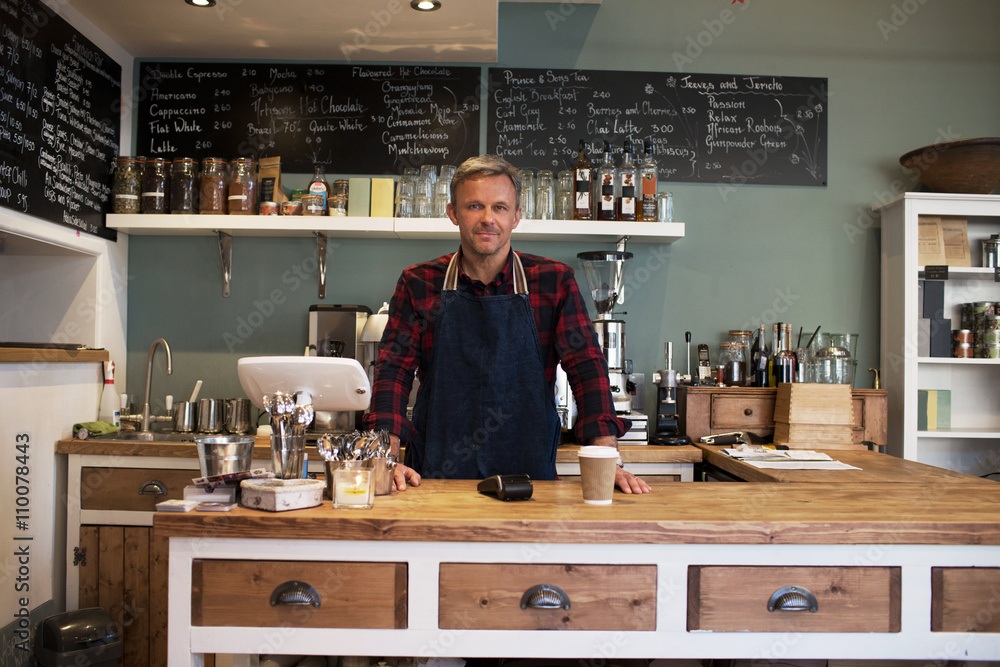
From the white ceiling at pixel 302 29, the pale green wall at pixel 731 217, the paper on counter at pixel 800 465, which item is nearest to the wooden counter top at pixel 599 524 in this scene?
the paper on counter at pixel 800 465

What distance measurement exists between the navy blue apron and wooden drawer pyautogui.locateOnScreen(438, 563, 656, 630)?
26.2 inches

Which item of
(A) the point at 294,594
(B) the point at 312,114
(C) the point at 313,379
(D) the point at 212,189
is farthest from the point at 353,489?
(B) the point at 312,114

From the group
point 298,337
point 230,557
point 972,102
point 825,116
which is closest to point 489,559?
point 230,557

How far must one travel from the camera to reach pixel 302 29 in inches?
124

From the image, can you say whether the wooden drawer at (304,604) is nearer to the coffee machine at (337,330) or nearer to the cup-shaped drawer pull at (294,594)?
the cup-shaped drawer pull at (294,594)

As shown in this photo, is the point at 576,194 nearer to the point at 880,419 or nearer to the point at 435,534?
the point at 880,419

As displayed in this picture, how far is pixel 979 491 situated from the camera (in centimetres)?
182

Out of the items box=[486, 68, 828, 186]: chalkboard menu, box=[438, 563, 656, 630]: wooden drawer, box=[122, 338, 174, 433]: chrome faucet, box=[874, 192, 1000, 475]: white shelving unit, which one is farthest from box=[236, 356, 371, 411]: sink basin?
box=[874, 192, 1000, 475]: white shelving unit

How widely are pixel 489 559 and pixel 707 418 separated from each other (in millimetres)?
2059

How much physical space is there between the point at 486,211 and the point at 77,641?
1.98 m

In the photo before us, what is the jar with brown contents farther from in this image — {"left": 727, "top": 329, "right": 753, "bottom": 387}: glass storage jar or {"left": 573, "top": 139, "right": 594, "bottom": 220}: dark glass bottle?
{"left": 727, "top": 329, "right": 753, "bottom": 387}: glass storage jar

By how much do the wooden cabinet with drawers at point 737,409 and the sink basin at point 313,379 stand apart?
1645 mm

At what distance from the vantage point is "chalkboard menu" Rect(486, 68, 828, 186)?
3516 millimetres

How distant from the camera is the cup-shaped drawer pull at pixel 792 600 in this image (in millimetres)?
1347
